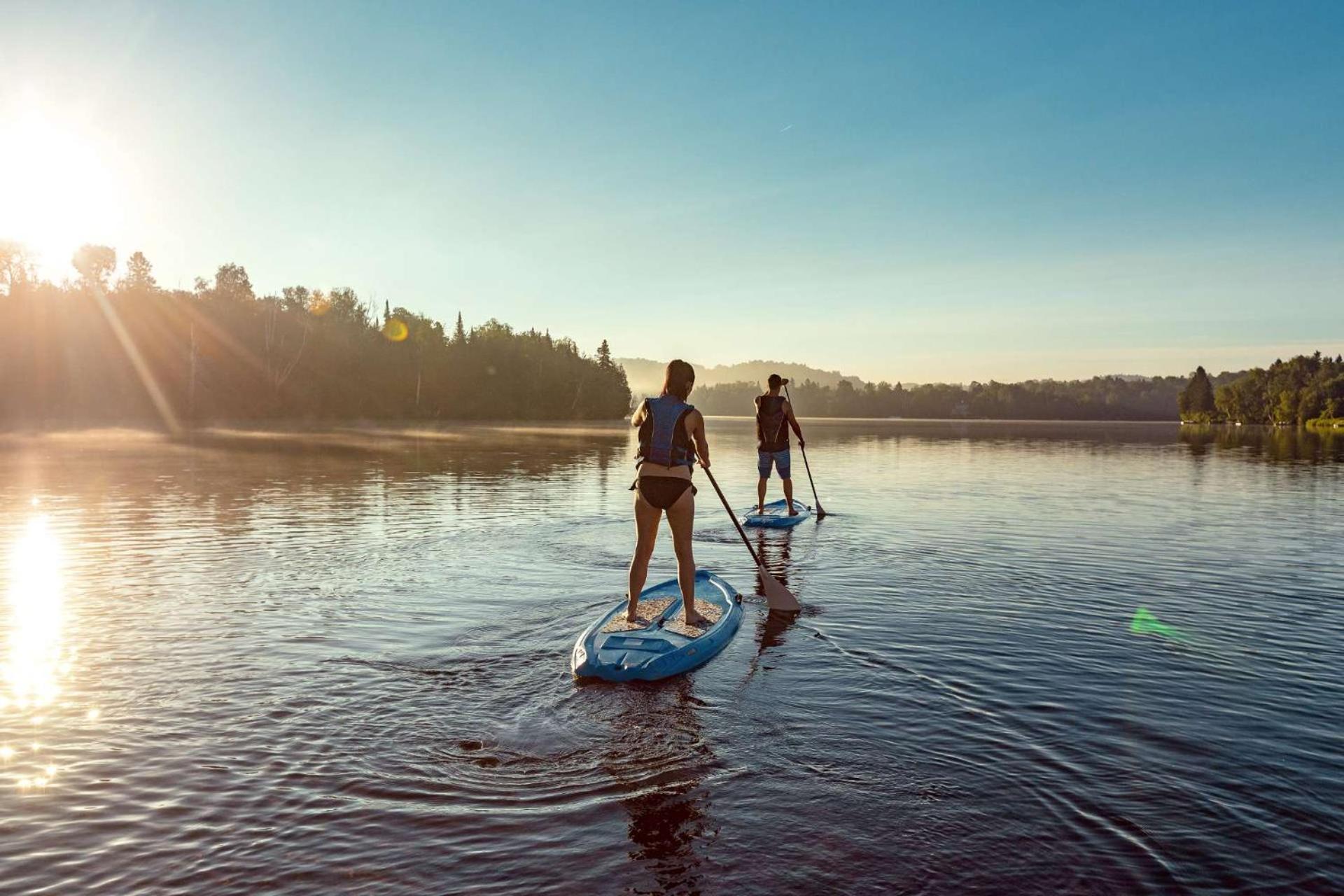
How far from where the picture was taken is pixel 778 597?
1032 cm

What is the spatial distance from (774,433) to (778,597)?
8.37 metres

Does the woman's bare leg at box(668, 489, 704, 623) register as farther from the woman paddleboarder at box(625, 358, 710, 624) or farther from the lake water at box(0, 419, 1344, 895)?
the lake water at box(0, 419, 1344, 895)

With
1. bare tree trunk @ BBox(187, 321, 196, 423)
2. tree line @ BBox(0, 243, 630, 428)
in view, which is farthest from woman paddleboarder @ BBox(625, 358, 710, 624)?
bare tree trunk @ BBox(187, 321, 196, 423)

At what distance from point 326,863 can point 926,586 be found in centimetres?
921

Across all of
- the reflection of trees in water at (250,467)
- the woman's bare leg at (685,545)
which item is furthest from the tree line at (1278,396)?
the woman's bare leg at (685,545)

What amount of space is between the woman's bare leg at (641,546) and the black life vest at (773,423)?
9.56 m

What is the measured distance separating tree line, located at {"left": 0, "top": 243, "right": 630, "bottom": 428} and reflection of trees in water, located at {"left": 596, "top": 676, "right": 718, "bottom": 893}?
80046 mm

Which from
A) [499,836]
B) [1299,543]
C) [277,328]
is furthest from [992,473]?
[277,328]

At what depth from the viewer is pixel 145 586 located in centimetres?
1116

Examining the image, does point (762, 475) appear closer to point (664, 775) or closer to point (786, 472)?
point (786, 472)

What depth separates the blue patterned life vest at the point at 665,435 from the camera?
8648mm

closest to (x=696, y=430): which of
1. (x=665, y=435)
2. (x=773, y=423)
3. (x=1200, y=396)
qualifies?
(x=665, y=435)

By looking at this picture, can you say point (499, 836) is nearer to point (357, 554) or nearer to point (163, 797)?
point (163, 797)

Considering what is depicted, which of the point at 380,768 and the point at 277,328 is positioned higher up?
the point at 277,328
